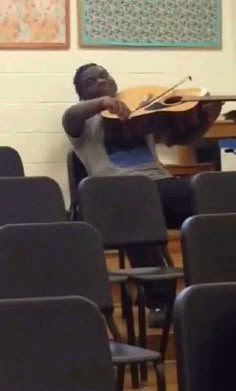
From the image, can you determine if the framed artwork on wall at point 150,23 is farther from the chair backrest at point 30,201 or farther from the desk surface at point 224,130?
the chair backrest at point 30,201

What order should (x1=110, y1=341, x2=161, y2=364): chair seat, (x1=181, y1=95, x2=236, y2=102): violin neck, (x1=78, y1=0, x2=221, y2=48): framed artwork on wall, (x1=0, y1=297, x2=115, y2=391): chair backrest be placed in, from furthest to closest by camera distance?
1. (x1=78, y1=0, x2=221, y2=48): framed artwork on wall
2. (x1=181, y1=95, x2=236, y2=102): violin neck
3. (x1=110, y1=341, x2=161, y2=364): chair seat
4. (x1=0, y1=297, x2=115, y2=391): chair backrest

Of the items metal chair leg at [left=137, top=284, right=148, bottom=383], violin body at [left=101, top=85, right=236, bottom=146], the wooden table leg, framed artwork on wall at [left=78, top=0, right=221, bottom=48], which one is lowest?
metal chair leg at [left=137, top=284, right=148, bottom=383]

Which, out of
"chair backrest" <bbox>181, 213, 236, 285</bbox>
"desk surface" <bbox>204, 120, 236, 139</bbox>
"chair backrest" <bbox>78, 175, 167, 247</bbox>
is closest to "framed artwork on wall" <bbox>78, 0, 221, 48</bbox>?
"desk surface" <bbox>204, 120, 236, 139</bbox>

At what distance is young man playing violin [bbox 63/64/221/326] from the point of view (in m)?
3.80

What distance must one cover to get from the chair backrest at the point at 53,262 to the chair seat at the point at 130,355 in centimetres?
11

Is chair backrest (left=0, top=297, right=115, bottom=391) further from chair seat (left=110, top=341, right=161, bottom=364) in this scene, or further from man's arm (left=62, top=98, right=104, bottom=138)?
man's arm (left=62, top=98, right=104, bottom=138)

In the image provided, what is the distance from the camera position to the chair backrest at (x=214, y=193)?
3320 millimetres

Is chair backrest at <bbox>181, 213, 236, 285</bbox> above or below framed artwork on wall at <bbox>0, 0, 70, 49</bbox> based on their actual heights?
below

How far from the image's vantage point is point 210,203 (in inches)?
131

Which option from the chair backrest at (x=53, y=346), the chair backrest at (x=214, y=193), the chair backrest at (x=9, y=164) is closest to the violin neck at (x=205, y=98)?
the chair backrest at (x=214, y=193)

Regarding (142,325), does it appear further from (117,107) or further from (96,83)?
(96,83)

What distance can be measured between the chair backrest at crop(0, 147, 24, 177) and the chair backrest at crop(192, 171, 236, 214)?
88 centimetres

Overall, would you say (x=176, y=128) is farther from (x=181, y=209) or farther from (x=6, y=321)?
(x=6, y=321)

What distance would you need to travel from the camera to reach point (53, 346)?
1.83 meters
